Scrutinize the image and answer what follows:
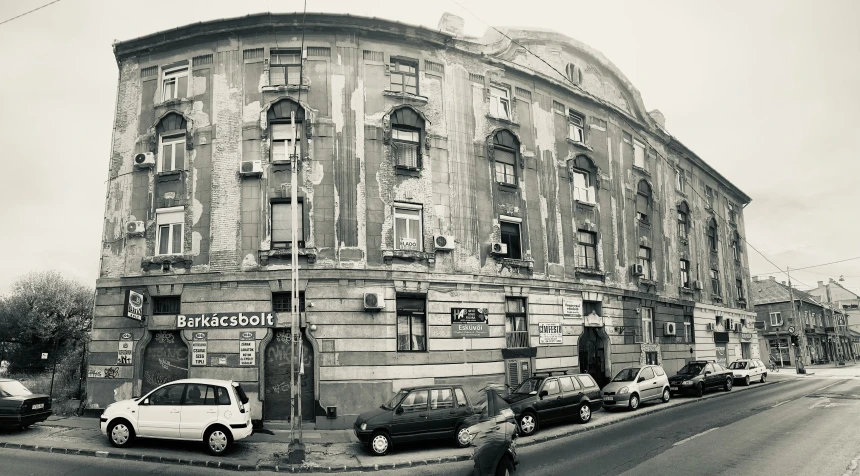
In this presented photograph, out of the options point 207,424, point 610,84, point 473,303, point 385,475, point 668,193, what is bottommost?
point 385,475

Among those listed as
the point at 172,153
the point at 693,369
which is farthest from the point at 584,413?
the point at 172,153

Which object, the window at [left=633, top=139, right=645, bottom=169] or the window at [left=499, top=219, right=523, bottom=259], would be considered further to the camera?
the window at [left=633, top=139, right=645, bottom=169]

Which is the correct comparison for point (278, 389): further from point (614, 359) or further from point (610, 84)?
point (610, 84)

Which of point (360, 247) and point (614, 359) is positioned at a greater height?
point (360, 247)

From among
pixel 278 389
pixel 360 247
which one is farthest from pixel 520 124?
pixel 278 389

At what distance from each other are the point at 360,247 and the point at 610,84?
2002 centimetres

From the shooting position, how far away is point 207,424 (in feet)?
44.2

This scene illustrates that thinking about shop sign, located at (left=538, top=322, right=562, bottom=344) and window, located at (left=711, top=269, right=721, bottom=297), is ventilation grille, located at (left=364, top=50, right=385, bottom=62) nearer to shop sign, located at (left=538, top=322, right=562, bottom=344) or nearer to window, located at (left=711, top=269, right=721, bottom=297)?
shop sign, located at (left=538, top=322, right=562, bottom=344)

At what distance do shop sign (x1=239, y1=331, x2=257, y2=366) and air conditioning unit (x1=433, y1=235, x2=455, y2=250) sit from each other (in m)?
7.52

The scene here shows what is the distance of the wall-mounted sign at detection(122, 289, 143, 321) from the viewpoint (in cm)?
1808

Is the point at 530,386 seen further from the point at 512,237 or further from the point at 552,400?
the point at 512,237

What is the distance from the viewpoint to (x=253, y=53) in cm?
2030

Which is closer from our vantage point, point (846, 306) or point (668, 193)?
point (668, 193)

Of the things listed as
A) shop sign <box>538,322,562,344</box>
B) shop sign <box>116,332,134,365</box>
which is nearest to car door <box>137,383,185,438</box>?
shop sign <box>116,332,134,365</box>
